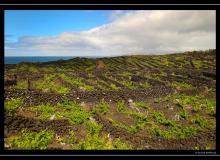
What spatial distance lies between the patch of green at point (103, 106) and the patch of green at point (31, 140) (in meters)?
7.26

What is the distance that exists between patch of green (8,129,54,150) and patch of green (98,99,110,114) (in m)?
7.26

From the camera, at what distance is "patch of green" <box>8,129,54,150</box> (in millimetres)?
14406

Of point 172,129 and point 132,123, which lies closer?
point 172,129

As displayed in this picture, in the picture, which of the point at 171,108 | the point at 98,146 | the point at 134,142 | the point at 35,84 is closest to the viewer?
the point at 98,146

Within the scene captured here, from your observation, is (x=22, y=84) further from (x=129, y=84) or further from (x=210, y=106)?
(x=210, y=106)

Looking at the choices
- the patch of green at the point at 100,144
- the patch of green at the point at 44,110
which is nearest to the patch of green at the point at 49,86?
the patch of green at the point at 44,110

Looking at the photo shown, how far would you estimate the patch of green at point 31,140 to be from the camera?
14.4m

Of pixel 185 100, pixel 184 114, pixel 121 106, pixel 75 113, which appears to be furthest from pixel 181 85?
pixel 75 113

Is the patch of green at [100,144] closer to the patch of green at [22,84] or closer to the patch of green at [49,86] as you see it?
the patch of green at [49,86]
